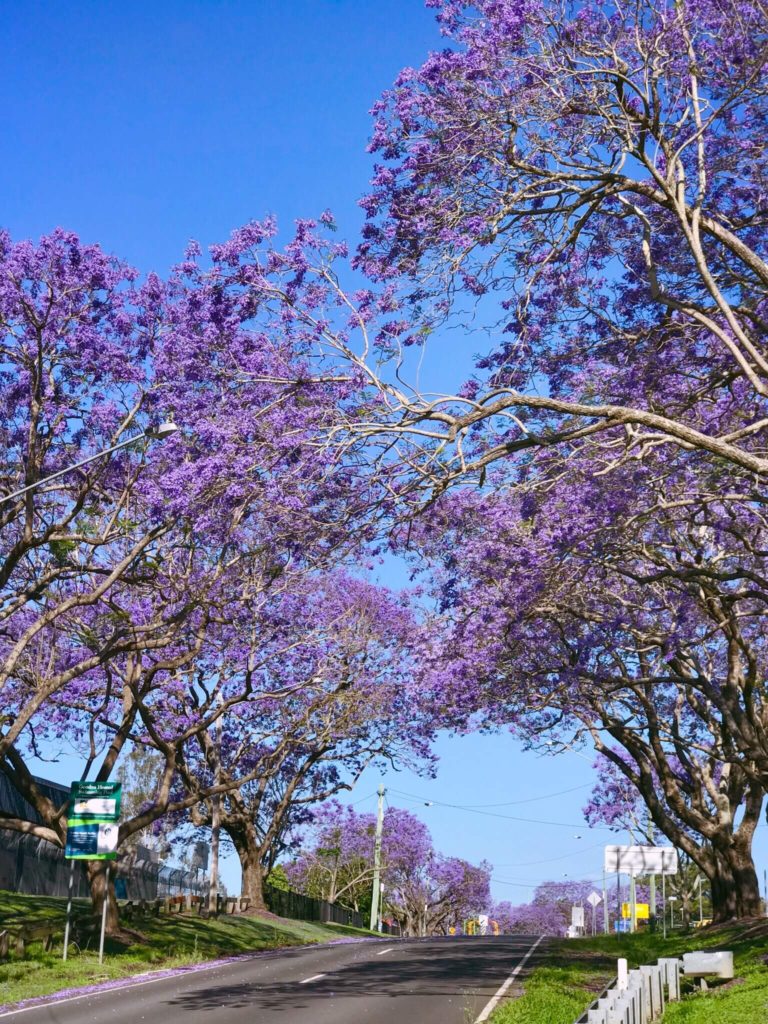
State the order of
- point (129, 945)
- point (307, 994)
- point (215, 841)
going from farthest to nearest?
point (215, 841), point (129, 945), point (307, 994)

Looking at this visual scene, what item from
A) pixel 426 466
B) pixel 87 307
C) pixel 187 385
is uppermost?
pixel 87 307

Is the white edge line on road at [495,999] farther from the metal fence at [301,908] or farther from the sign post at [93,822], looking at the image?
the metal fence at [301,908]

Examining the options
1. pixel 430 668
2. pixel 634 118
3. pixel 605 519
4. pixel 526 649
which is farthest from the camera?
pixel 430 668

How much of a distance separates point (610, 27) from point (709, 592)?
7578 mm

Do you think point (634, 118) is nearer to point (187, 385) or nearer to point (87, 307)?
point (187, 385)

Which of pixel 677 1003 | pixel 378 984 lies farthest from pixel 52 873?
pixel 677 1003

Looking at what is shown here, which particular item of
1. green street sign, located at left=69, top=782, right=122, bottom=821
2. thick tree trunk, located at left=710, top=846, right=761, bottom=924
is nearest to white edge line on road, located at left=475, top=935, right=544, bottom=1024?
green street sign, located at left=69, top=782, right=122, bottom=821

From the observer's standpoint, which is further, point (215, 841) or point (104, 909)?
point (215, 841)

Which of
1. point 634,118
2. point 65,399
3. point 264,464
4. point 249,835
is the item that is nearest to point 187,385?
point 65,399

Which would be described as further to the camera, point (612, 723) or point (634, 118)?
point (612, 723)

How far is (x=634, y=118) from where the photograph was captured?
44.1 ft

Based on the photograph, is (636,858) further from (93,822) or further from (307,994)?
(307,994)

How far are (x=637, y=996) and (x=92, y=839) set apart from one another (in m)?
12.1

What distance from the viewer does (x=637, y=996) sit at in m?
12.3
